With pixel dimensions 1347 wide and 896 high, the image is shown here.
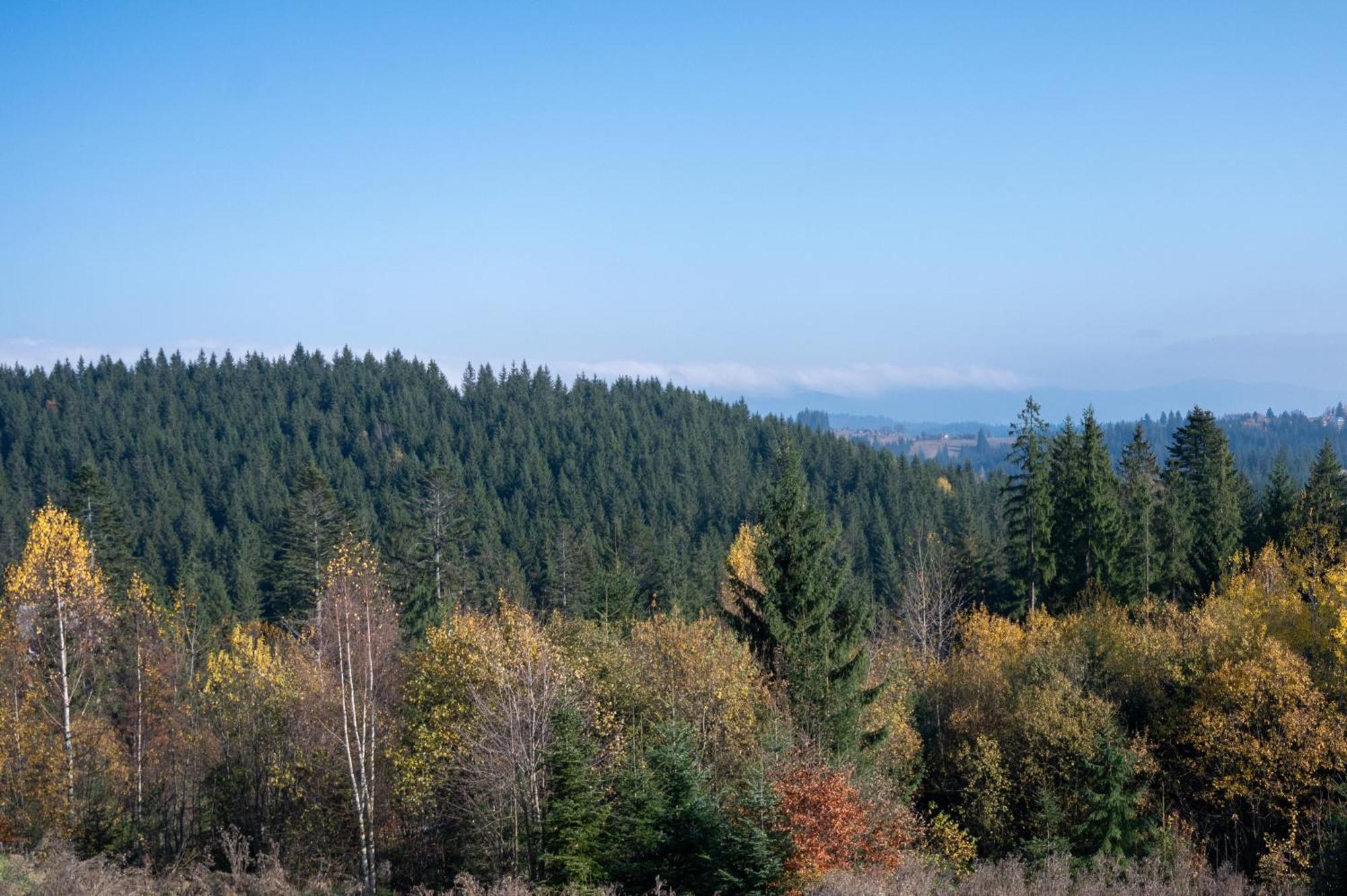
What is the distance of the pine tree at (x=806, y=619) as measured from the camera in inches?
999

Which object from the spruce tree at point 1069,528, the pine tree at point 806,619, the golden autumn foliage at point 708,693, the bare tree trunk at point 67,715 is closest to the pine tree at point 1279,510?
the spruce tree at point 1069,528

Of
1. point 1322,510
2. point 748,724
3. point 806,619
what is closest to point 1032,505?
point 1322,510

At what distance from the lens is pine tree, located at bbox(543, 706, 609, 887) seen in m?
18.6

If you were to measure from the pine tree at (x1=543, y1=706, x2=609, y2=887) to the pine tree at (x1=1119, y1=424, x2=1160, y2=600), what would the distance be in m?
33.8

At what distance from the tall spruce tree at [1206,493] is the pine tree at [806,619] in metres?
24.2

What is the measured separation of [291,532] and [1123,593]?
42.7 m

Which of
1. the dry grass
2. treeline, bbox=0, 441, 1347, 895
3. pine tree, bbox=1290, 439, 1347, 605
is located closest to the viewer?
the dry grass

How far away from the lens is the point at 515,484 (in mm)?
131250

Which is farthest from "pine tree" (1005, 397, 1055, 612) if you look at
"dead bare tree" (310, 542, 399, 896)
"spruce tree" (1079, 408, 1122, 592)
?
"dead bare tree" (310, 542, 399, 896)

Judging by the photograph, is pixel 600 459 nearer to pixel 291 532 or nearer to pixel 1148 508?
pixel 291 532

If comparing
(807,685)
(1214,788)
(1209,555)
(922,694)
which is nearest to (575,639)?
(807,685)

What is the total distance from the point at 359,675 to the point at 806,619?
13.6 m

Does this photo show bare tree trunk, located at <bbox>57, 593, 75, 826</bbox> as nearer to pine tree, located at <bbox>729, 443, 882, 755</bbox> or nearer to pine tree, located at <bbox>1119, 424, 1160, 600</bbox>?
pine tree, located at <bbox>729, 443, 882, 755</bbox>

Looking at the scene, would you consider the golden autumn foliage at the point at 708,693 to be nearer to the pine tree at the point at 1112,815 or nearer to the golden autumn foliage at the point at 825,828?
the golden autumn foliage at the point at 825,828
